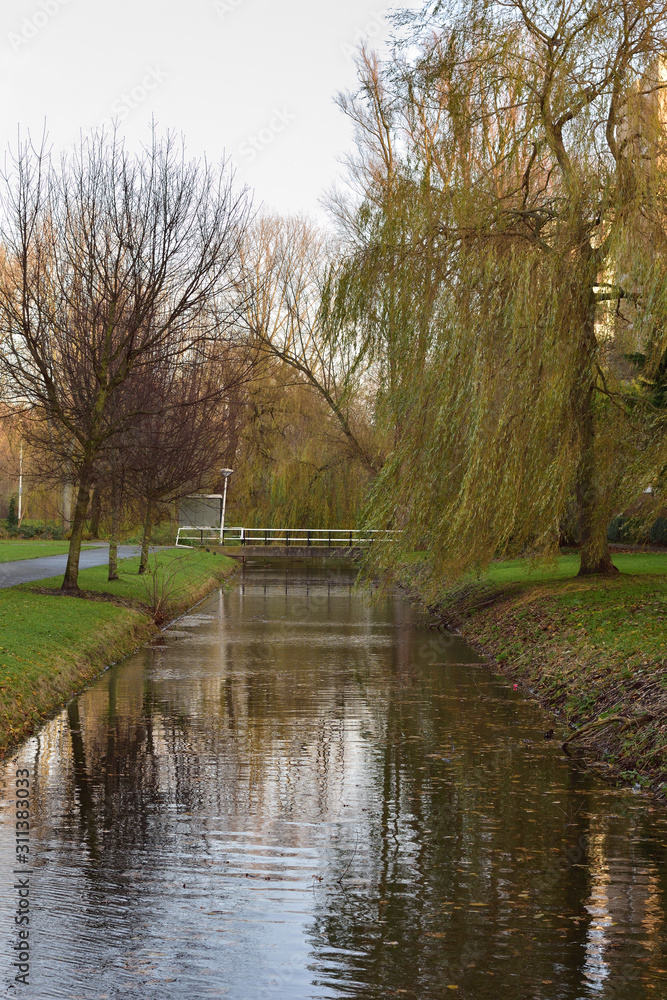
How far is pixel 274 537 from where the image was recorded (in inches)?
1804

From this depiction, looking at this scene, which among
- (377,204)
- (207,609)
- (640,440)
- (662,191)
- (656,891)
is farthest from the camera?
(207,609)

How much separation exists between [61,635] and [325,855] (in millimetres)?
8554

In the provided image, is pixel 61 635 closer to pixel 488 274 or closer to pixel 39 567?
pixel 488 274

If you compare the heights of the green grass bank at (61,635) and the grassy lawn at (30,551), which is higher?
the grassy lawn at (30,551)

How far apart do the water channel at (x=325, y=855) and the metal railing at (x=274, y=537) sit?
3065 cm

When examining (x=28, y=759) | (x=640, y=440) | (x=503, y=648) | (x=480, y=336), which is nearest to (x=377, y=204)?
(x=480, y=336)

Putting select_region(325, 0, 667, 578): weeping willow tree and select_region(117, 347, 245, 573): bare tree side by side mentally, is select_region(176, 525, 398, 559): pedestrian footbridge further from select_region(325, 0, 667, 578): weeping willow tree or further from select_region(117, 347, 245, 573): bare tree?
select_region(325, 0, 667, 578): weeping willow tree

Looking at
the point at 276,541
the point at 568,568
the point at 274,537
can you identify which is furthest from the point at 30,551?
the point at 568,568

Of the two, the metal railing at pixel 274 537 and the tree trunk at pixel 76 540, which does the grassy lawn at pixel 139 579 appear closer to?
the tree trunk at pixel 76 540

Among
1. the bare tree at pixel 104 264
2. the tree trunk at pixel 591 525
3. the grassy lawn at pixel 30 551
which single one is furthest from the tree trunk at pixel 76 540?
the grassy lawn at pixel 30 551

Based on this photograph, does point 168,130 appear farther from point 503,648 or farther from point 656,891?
point 656,891

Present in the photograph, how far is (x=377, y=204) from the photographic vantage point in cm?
1739

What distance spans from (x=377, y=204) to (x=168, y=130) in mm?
4156

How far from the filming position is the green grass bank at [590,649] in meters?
9.51
